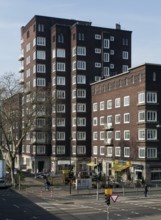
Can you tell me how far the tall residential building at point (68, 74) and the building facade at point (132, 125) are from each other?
7.83m

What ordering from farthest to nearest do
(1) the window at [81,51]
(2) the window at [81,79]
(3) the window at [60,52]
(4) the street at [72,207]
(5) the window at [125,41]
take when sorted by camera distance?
(5) the window at [125,41] → (3) the window at [60,52] → (1) the window at [81,51] → (2) the window at [81,79] → (4) the street at [72,207]

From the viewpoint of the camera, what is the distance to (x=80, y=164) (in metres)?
99.1

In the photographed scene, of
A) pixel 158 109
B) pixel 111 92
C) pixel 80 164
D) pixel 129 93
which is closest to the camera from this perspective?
pixel 158 109

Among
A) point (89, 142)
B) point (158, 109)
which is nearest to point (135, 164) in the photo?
point (158, 109)

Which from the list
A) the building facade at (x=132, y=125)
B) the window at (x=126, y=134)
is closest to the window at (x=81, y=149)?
the building facade at (x=132, y=125)

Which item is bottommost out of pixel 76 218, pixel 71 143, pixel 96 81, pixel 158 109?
pixel 76 218

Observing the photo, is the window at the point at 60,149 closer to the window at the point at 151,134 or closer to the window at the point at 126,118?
the window at the point at 126,118

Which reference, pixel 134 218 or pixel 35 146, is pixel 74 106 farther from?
pixel 134 218

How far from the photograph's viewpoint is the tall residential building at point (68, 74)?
99.9 m

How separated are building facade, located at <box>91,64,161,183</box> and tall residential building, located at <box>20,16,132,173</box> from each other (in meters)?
7.83

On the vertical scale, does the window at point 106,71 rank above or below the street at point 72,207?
above

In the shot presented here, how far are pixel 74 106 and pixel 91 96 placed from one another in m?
4.72

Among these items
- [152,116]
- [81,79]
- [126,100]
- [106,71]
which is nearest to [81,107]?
[81,79]

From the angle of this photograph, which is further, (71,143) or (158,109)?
(71,143)
